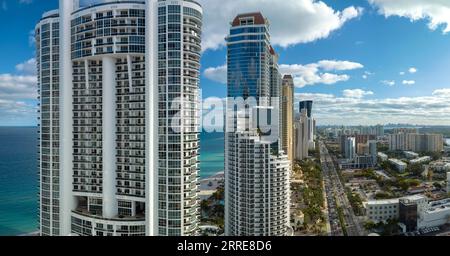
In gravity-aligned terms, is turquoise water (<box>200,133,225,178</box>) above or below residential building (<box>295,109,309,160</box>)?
below

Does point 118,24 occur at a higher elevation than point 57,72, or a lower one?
higher

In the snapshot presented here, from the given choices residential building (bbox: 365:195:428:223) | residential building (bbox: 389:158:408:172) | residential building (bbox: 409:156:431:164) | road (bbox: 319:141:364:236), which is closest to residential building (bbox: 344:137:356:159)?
road (bbox: 319:141:364:236)

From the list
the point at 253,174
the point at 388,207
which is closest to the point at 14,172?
the point at 388,207

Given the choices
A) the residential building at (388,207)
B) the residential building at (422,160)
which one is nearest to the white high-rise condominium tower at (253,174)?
the residential building at (388,207)

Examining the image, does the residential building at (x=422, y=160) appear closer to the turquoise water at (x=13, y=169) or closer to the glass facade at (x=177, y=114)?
the glass facade at (x=177, y=114)

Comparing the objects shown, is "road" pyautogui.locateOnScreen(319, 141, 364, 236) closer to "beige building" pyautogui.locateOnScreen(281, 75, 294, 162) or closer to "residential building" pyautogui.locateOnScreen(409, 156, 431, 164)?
"residential building" pyautogui.locateOnScreen(409, 156, 431, 164)

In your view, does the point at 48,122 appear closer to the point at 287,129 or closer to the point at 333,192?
the point at 287,129
